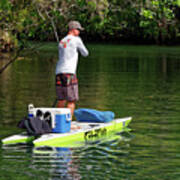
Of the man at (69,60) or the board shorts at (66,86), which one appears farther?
the board shorts at (66,86)

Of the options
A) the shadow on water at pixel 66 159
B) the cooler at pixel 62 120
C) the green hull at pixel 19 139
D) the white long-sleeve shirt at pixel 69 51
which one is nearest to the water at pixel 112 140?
the shadow on water at pixel 66 159

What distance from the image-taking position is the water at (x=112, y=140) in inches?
392

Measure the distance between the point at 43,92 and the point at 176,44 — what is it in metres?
49.4

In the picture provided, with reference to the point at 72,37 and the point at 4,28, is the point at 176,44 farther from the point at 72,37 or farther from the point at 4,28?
the point at 72,37

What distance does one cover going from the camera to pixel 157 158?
10.9 meters

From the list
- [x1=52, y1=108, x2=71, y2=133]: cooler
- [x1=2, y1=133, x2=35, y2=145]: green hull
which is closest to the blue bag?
[x1=52, y1=108, x2=71, y2=133]: cooler

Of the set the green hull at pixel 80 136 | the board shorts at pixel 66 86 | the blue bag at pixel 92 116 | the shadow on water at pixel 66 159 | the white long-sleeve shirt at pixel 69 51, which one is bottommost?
the shadow on water at pixel 66 159

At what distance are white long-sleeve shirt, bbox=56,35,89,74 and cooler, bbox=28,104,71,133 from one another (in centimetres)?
106

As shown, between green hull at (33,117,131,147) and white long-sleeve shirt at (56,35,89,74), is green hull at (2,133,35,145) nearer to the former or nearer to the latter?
green hull at (33,117,131,147)

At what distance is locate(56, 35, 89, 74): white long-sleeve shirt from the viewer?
42.2ft

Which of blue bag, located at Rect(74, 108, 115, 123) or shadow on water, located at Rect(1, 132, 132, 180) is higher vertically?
blue bag, located at Rect(74, 108, 115, 123)

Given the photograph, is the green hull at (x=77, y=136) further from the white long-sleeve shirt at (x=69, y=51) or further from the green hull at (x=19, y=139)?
the white long-sleeve shirt at (x=69, y=51)

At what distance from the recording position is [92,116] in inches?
532

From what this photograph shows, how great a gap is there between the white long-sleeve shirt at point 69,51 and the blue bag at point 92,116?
0.94 meters
